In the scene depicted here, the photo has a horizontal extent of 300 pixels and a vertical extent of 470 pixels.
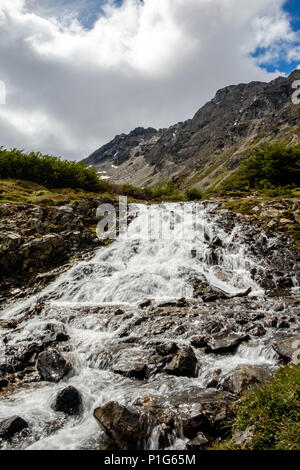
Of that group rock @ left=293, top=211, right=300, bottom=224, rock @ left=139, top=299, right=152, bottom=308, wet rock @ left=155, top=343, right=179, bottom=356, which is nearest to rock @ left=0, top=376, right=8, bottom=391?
wet rock @ left=155, top=343, right=179, bottom=356

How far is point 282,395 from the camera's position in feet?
15.6

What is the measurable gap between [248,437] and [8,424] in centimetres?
522

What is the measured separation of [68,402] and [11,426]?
52.5 inches

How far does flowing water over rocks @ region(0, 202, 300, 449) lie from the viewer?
594 centimetres

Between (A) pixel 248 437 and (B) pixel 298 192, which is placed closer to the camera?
(A) pixel 248 437

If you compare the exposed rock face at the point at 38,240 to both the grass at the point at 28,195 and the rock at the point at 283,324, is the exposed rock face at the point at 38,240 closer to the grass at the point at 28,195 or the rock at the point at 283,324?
the grass at the point at 28,195

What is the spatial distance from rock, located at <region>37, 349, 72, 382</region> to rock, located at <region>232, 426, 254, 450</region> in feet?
18.6

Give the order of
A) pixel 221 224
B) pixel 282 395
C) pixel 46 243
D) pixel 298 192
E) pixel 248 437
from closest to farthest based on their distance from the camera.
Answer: pixel 248 437
pixel 282 395
pixel 46 243
pixel 221 224
pixel 298 192

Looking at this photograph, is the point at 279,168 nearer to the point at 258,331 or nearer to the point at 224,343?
the point at 258,331

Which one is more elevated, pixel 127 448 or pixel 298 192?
pixel 298 192

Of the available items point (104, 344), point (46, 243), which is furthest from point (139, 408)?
point (46, 243)

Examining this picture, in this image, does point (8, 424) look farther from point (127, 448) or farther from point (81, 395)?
point (127, 448)

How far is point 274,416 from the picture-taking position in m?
4.48

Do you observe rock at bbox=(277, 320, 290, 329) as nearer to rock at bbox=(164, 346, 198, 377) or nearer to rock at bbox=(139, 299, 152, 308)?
rock at bbox=(164, 346, 198, 377)
